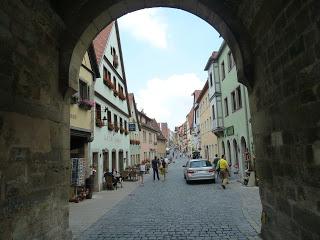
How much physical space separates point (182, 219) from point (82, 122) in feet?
25.1

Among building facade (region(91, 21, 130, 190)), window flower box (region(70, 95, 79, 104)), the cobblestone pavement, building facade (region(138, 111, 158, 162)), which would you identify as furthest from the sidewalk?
building facade (region(138, 111, 158, 162))

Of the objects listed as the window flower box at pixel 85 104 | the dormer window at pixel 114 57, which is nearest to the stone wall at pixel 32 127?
the window flower box at pixel 85 104

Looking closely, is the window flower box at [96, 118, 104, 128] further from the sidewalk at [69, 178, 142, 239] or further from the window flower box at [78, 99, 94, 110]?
the sidewalk at [69, 178, 142, 239]

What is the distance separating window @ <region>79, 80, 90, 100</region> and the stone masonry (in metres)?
8.77

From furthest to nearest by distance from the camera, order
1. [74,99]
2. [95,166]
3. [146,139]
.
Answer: [146,139]
[95,166]
[74,99]

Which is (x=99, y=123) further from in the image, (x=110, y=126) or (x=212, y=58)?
(x=212, y=58)

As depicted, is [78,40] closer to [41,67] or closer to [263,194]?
[41,67]

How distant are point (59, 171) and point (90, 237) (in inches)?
83.9

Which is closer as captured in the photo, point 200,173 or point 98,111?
point 98,111

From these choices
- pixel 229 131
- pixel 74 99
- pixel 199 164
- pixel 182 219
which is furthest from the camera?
pixel 229 131

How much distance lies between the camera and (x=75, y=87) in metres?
6.73

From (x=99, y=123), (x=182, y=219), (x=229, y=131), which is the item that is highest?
(x=99, y=123)

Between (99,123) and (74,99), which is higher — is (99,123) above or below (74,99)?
below

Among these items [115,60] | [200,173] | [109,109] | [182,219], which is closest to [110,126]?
[109,109]
